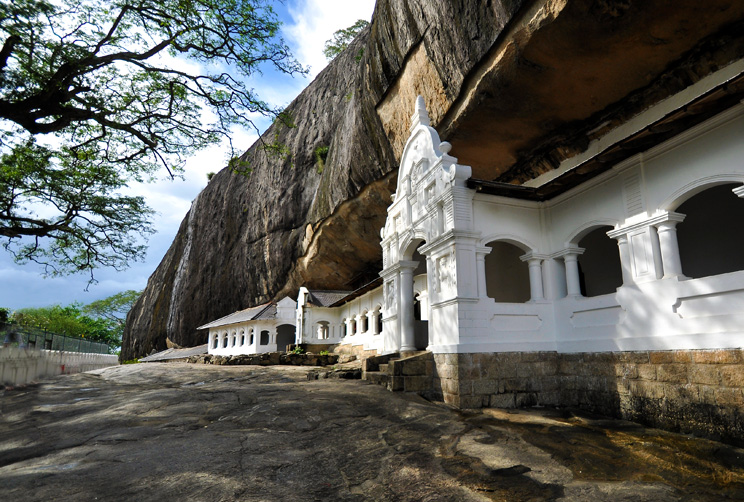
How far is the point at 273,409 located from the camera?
281 inches

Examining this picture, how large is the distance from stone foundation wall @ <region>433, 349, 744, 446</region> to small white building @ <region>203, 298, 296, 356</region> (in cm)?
1932

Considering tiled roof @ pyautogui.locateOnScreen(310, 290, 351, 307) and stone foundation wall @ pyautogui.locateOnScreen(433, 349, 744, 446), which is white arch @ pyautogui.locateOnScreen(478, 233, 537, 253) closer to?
stone foundation wall @ pyautogui.locateOnScreen(433, 349, 744, 446)

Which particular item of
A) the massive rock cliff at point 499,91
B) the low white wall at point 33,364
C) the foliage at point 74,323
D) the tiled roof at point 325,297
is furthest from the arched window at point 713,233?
the foliage at point 74,323

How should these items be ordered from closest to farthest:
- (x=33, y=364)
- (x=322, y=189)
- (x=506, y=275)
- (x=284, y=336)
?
(x=506, y=275) < (x=33, y=364) < (x=322, y=189) < (x=284, y=336)

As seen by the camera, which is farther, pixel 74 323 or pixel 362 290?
pixel 74 323

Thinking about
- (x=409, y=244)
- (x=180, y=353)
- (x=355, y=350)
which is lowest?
(x=180, y=353)

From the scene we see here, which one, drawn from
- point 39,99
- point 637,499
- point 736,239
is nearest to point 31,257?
point 39,99

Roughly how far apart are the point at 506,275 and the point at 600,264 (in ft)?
7.87

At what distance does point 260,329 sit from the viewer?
87.7 feet

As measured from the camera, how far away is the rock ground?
12.6ft

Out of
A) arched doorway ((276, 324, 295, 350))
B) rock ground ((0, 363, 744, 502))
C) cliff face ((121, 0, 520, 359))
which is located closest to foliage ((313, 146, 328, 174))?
cliff face ((121, 0, 520, 359))

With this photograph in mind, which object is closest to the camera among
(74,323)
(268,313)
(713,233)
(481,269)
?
(481,269)

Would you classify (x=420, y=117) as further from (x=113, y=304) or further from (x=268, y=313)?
(x=113, y=304)

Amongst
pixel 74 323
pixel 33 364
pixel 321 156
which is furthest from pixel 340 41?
pixel 74 323
